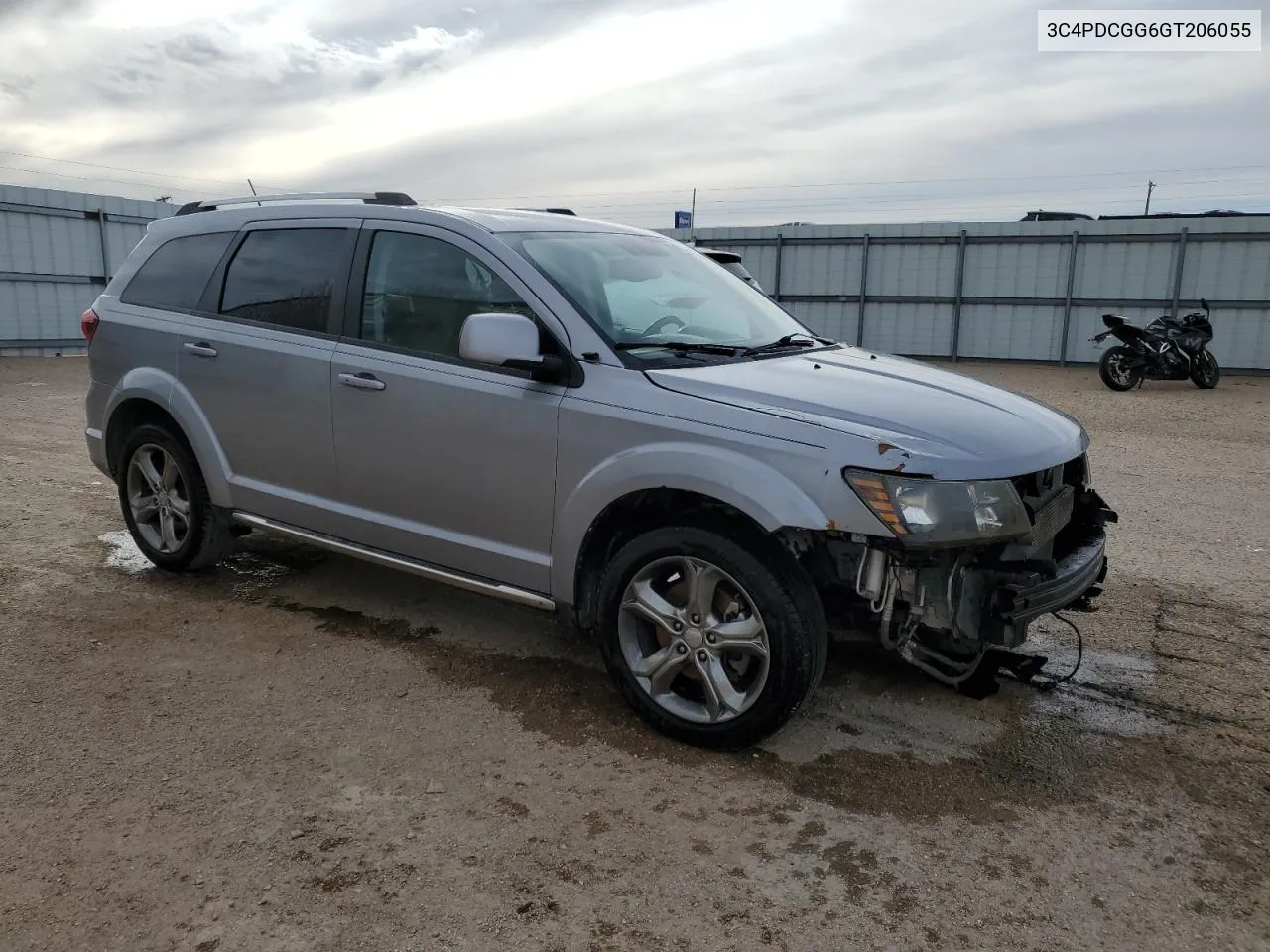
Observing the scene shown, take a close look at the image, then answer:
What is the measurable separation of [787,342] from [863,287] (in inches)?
691

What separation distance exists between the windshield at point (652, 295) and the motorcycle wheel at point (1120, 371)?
40.0ft

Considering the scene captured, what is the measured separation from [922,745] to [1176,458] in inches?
271

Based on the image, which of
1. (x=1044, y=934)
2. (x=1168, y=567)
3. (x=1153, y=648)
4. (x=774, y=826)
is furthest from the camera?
(x=1168, y=567)

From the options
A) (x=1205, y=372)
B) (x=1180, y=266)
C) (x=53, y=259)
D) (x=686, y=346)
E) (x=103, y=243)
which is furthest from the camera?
(x=103, y=243)

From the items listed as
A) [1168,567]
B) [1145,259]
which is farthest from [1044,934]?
[1145,259]

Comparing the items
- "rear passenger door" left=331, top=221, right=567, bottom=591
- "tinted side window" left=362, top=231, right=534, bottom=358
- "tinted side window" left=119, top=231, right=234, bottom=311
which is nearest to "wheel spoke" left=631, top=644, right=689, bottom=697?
"rear passenger door" left=331, top=221, right=567, bottom=591

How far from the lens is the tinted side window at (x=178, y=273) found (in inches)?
192

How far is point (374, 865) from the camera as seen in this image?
2.73 m

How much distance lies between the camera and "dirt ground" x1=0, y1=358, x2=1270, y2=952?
99.6 inches

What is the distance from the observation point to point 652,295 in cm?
405

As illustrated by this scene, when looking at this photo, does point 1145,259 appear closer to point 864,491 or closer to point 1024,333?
point 1024,333

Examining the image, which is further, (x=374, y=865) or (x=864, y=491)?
(x=864, y=491)

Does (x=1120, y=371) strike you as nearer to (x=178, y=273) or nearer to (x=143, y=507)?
(x=178, y=273)

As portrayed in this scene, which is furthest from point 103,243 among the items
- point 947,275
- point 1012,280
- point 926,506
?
point 926,506
